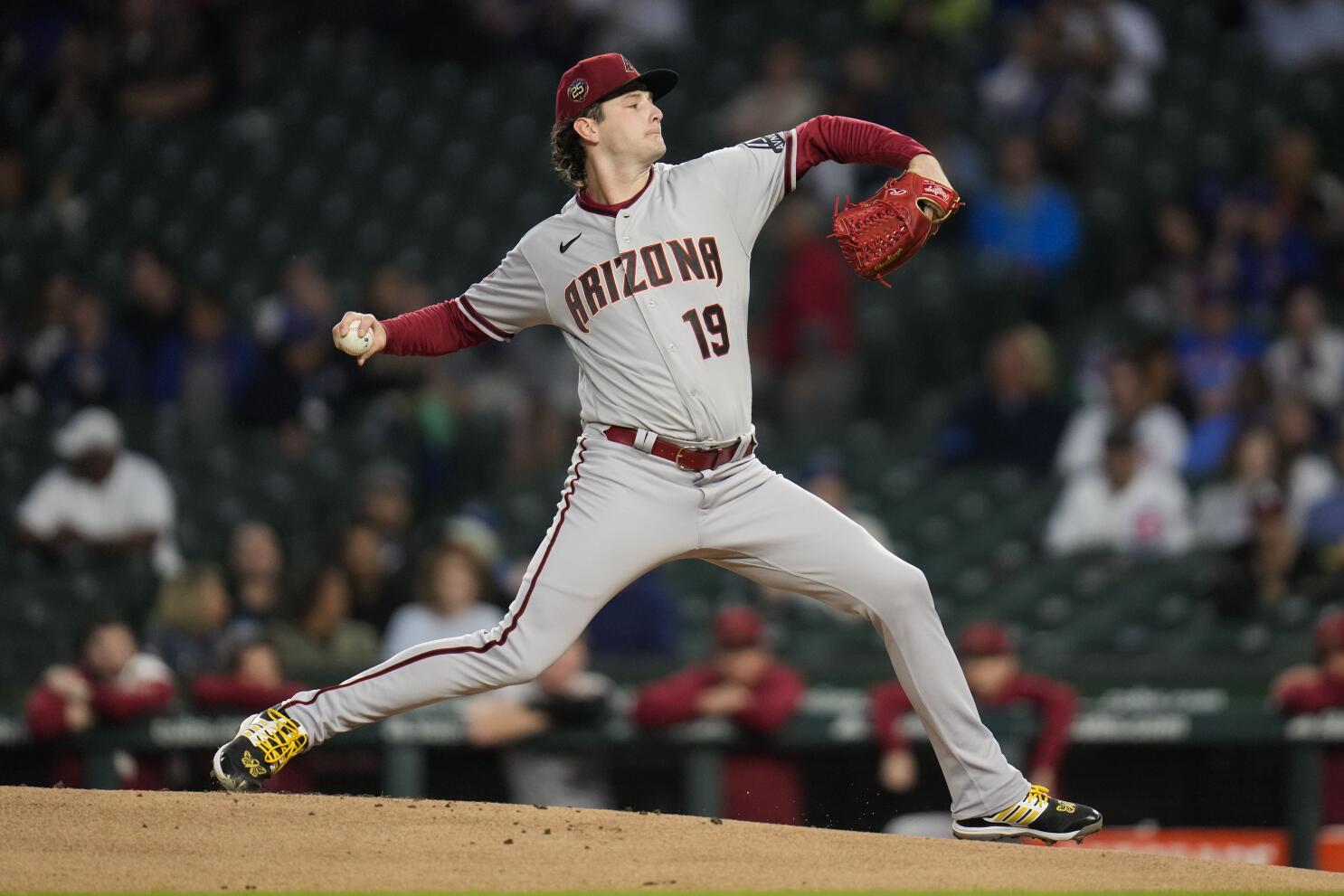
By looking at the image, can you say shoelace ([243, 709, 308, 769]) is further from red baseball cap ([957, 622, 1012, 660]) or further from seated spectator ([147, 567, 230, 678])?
seated spectator ([147, 567, 230, 678])

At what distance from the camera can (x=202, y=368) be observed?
33.8ft

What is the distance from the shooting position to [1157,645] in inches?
318

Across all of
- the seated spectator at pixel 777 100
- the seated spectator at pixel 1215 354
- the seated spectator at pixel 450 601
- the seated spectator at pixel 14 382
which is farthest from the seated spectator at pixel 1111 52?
the seated spectator at pixel 14 382

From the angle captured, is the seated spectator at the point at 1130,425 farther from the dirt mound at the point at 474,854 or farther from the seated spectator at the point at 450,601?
the dirt mound at the point at 474,854

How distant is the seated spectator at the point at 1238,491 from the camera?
828 cm

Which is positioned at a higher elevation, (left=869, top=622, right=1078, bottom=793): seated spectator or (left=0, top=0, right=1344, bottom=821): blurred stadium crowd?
(left=0, top=0, right=1344, bottom=821): blurred stadium crowd

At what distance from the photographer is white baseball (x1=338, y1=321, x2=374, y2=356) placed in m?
4.62

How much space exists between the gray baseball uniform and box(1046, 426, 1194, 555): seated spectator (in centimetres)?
395

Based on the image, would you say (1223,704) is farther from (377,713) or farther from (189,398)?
(189,398)

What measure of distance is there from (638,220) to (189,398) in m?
6.11

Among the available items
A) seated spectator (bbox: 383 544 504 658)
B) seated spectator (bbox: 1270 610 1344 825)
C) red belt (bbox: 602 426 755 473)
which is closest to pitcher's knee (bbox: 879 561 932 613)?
red belt (bbox: 602 426 755 473)

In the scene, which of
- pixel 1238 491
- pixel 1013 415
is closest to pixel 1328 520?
pixel 1238 491

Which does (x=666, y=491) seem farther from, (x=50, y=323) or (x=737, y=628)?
(x=50, y=323)

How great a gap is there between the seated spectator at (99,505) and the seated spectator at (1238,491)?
434 centimetres
